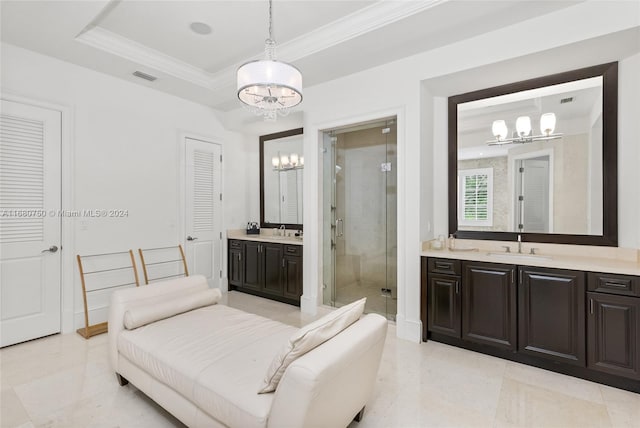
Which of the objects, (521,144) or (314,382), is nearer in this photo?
(314,382)

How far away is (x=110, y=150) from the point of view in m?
3.84

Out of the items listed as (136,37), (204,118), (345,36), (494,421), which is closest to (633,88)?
(345,36)

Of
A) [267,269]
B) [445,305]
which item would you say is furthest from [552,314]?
[267,269]

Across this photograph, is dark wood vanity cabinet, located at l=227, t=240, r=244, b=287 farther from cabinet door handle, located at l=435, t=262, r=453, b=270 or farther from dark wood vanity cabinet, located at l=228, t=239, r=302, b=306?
cabinet door handle, located at l=435, t=262, r=453, b=270

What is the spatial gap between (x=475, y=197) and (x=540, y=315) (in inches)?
51.5

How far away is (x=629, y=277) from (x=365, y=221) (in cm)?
243

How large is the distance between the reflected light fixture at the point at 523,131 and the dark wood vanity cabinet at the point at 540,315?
1.37 m

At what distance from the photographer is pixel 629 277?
2.29 m

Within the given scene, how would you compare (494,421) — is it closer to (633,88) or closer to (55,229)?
(633,88)

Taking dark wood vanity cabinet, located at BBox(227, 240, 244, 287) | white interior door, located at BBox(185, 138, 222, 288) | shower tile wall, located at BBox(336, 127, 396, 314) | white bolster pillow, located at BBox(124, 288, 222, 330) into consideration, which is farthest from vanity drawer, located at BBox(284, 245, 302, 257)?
white bolster pillow, located at BBox(124, 288, 222, 330)

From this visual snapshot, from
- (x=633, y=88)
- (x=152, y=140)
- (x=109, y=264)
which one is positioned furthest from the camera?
(x=152, y=140)

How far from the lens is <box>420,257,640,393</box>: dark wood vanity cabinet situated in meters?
2.33

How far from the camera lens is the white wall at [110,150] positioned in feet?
11.1

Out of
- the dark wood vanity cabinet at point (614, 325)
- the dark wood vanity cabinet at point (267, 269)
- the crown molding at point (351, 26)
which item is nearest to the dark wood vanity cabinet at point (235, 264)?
the dark wood vanity cabinet at point (267, 269)
